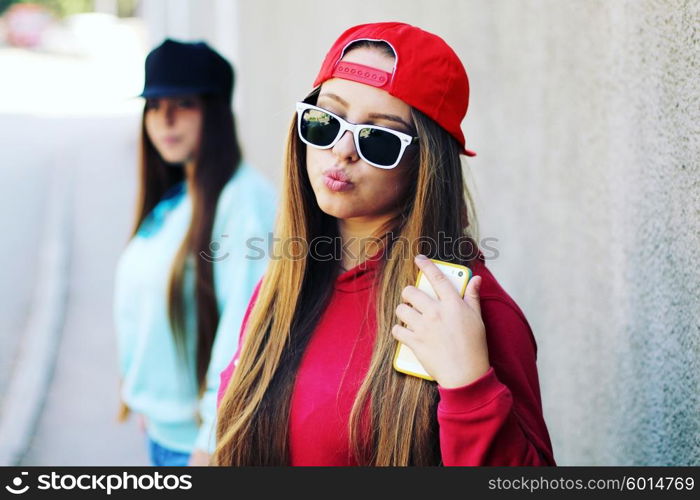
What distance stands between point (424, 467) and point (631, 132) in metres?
1.09

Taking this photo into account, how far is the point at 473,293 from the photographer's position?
155cm

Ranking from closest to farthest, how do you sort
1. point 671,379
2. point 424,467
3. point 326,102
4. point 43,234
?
point 424,467, point 326,102, point 671,379, point 43,234

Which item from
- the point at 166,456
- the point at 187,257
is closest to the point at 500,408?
the point at 187,257

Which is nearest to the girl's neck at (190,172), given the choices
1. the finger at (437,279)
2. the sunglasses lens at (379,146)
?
the sunglasses lens at (379,146)

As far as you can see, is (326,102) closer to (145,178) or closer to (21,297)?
(145,178)

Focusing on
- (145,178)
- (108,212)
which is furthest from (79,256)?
(145,178)

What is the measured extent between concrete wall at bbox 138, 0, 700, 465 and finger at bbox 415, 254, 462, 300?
60 cm

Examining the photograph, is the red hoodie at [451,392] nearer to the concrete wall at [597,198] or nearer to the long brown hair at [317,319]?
the long brown hair at [317,319]

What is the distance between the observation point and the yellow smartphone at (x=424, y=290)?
5.18ft

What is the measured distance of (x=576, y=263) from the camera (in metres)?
2.63

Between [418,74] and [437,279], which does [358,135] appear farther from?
[437,279]

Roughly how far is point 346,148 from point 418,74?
203 millimetres

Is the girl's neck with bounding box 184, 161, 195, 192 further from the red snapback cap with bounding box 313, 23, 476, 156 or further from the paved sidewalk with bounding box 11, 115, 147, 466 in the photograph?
the paved sidewalk with bounding box 11, 115, 147, 466

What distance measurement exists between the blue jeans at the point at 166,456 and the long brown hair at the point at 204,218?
0.27 metres
